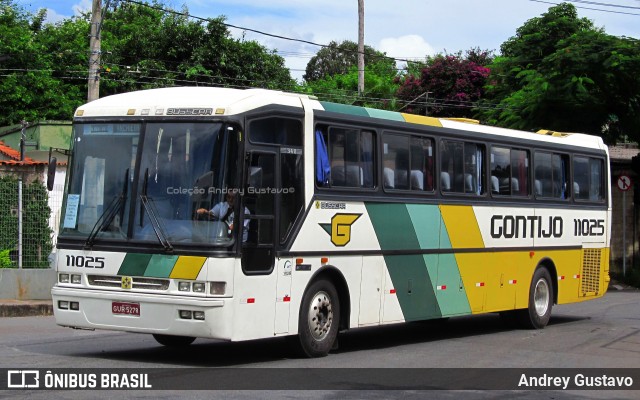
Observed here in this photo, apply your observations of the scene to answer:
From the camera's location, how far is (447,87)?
161 ft

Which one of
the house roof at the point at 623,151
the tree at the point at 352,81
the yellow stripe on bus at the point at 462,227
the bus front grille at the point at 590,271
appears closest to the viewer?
the yellow stripe on bus at the point at 462,227

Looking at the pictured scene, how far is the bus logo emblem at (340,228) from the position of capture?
1278 cm

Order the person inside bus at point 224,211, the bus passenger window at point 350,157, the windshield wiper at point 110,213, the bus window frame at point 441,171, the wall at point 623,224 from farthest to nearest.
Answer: the wall at point 623,224 → the bus window frame at point 441,171 → the bus passenger window at point 350,157 → the windshield wiper at point 110,213 → the person inside bus at point 224,211

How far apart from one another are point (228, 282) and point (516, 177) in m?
7.60

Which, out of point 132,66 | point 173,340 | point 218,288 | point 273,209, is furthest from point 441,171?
point 132,66

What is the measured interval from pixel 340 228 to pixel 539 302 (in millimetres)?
6403

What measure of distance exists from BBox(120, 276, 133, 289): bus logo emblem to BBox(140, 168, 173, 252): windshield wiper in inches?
23.5

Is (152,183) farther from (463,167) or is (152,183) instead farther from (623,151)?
(623,151)

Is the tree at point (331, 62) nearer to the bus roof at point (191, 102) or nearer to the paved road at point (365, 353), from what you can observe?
the paved road at point (365, 353)

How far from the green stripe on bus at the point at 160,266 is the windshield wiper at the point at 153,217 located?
11 cm

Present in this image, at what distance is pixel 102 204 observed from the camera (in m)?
11.8

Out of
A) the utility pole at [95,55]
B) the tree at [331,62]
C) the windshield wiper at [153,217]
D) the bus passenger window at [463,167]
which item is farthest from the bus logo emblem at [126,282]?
the tree at [331,62]

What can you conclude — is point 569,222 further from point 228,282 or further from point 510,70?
point 510,70

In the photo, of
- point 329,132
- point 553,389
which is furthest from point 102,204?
point 553,389
